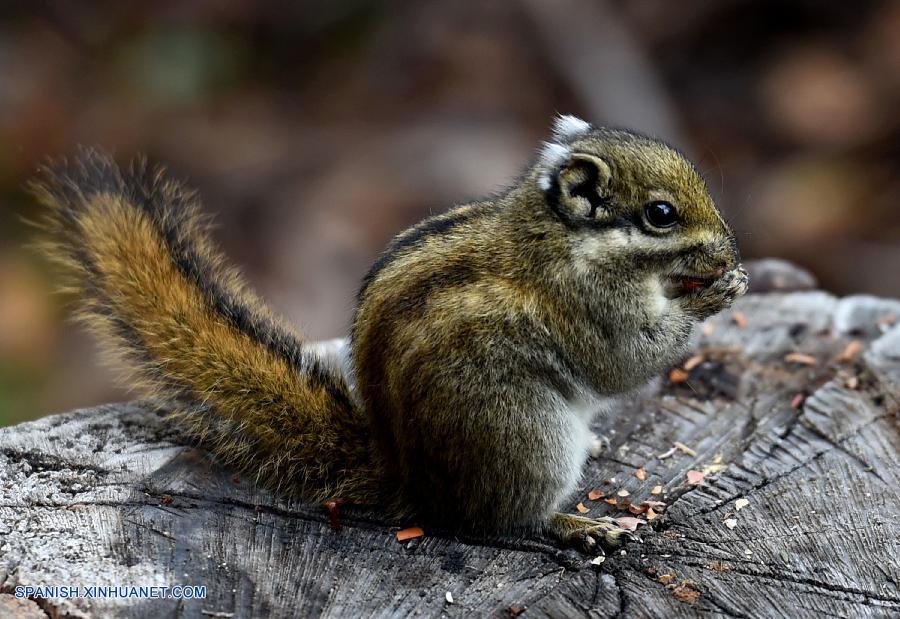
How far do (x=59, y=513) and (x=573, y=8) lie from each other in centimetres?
516

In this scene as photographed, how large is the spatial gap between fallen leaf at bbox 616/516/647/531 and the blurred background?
10.7 feet

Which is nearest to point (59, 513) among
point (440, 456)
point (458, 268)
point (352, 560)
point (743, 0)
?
point (352, 560)

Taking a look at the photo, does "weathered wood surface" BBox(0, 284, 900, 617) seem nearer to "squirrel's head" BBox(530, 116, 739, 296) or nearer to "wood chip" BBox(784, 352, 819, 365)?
"wood chip" BBox(784, 352, 819, 365)

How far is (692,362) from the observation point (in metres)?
3.43

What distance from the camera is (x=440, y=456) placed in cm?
262

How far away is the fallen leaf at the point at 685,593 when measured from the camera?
7.83ft

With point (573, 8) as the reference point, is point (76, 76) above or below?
Result: below

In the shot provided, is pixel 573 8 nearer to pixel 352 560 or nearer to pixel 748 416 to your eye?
pixel 748 416

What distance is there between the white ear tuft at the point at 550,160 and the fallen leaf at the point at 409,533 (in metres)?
0.90

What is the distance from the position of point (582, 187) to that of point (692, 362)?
891 mm

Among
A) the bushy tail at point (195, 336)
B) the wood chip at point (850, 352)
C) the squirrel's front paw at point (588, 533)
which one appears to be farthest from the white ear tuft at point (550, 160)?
the wood chip at point (850, 352)

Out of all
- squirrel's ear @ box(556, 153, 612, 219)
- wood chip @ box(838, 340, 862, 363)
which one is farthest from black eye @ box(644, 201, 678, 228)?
wood chip @ box(838, 340, 862, 363)

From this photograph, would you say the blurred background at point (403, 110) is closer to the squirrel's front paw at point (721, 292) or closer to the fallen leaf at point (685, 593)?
the squirrel's front paw at point (721, 292)

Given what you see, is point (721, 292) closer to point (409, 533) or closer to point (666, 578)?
point (666, 578)
